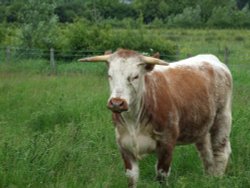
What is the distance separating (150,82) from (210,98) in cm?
120

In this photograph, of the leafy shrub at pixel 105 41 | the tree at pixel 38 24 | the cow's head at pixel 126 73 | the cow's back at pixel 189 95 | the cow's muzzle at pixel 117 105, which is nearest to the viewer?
the cow's muzzle at pixel 117 105

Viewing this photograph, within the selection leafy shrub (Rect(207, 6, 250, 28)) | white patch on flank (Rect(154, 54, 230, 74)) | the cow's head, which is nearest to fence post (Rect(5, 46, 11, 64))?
white patch on flank (Rect(154, 54, 230, 74))

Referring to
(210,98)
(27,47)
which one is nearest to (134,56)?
(210,98)

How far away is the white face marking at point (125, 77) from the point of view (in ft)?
17.4

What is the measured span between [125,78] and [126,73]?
0.06 meters

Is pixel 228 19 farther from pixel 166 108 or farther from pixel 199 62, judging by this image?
pixel 166 108

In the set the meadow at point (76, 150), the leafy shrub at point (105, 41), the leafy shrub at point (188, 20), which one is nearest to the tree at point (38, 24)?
the leafy shrub at point (105, 41)

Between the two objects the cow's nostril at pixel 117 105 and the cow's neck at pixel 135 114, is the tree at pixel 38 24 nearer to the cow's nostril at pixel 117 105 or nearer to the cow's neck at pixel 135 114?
the cow's neck at pixel 135 114

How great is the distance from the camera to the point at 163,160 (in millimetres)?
5910

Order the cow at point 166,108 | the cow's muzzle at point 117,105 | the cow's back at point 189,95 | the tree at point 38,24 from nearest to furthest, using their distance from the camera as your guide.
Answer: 1. the cow's muzzle at point 117,105
2. the cow at point 166,108
3. the cow's back at point 189,95
4. the tree at point 38,24

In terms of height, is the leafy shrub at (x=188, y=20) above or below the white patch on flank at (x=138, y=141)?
below

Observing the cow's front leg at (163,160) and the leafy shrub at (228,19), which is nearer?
the cow's front leg at (163,160)

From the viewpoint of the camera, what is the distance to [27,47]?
23688 millimetres

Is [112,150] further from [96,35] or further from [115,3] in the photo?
[115,3]
